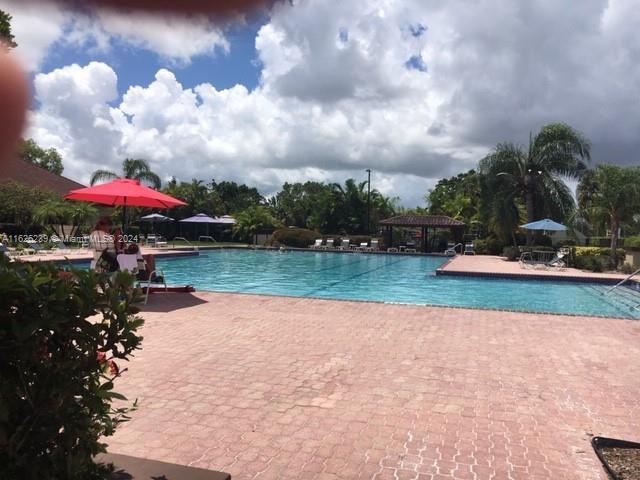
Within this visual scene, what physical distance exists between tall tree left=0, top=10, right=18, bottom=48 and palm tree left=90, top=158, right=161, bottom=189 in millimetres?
38211

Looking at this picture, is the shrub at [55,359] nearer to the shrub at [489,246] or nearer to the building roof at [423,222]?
the shrub at [489,246]

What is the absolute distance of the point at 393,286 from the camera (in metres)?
16.4

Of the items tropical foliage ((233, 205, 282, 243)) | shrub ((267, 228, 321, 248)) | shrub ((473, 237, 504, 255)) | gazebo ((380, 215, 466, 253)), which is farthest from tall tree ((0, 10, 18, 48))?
tropical foliage ((233, 205, 282, 243))

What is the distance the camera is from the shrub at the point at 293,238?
3259 cm

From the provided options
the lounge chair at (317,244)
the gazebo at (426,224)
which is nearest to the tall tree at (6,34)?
the gazebo at (426,224)

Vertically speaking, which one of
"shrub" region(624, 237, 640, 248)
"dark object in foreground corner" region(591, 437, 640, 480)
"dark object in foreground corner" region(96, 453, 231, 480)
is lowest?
"dark object in foreground corner" region(591, 437, 640, 480)

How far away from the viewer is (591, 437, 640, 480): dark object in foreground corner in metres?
3.16

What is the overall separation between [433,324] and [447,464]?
15.0 ft

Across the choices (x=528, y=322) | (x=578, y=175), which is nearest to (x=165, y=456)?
(x=528, y=322)

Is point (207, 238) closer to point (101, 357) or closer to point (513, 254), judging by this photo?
point (513, 254)

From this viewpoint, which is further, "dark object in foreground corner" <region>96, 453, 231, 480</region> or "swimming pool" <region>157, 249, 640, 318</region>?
"swimming pool" <region>157, 249, 640, 318</region>

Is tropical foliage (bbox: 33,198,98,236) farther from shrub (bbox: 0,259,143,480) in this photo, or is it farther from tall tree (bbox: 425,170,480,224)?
shrub (bbox: 0,259,143,480)

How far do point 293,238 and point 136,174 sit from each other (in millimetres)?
13843

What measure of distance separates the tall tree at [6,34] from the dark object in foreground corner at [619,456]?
12.1 ft
